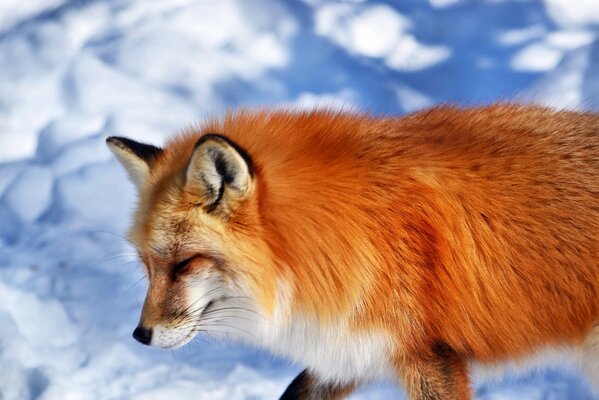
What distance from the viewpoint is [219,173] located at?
7.06 ft

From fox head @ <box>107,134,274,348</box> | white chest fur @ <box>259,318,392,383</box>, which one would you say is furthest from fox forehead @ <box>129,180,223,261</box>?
white chest fur @ <box>259,318,392,383</box>

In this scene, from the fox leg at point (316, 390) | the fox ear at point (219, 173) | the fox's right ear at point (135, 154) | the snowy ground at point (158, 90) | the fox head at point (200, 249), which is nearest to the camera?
the fox ear at point (219, 173)

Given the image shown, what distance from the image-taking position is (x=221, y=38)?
471 cm

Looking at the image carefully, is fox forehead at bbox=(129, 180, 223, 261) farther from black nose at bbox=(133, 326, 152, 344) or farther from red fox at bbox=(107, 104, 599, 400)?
black nose at bbox=(133, 326, 152, 344)

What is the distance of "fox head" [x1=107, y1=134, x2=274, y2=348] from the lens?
2188 mm

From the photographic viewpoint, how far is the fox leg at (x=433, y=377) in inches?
90.0

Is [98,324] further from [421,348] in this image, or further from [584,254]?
[584,254]

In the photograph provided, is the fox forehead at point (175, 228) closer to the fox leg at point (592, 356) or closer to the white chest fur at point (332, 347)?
the white chest fur at point (332, 347)

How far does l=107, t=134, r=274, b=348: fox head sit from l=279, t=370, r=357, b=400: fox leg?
52 cm

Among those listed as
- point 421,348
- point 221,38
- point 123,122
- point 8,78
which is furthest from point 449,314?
point 8,78

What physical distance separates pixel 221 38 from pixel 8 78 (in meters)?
1.25

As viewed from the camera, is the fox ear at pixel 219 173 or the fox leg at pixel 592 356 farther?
the fox leg at pixel 592 356

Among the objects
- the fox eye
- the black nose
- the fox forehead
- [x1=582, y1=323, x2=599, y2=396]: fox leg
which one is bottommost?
the black nose

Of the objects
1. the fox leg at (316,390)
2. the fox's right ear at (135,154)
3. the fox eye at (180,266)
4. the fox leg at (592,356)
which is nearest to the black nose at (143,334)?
the fox eye at (180,266)
